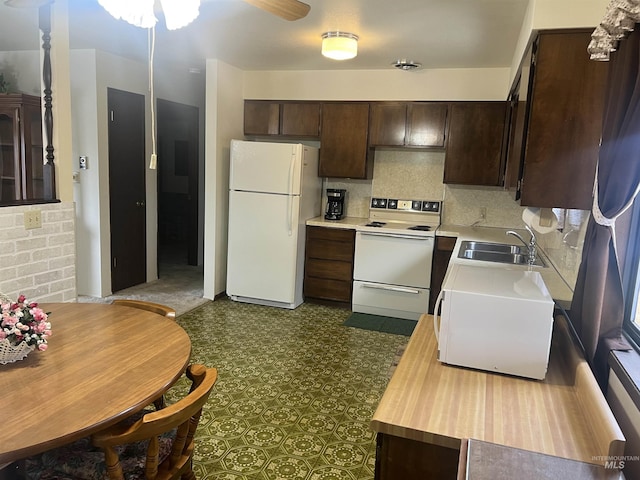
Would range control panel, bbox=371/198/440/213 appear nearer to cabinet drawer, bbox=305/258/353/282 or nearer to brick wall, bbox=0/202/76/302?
cabinet drawer, bbox=305/258/353/282

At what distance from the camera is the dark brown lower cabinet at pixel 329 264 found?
4.61 meters

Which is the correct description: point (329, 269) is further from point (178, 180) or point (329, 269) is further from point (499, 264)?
point (178, 180)

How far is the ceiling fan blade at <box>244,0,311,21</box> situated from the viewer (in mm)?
1960

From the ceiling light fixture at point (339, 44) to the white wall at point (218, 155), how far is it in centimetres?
152

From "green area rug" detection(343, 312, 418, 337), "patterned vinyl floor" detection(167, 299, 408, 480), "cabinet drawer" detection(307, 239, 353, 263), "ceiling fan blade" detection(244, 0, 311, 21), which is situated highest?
"ceiling fan blade" detection(244, 0, 311, 21)

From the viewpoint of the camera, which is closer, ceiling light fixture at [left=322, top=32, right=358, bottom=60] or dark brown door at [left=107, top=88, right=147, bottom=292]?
ceiling light fixture at [left=322, top=32, right=358, bottom=60]

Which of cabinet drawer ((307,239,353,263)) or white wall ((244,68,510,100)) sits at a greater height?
white wall ((244,68,510,100))

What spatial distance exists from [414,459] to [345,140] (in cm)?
367

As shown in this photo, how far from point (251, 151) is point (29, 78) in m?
2.24

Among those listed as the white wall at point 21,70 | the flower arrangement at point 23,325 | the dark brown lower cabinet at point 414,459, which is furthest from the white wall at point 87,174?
the dark brown lower cabinet at point 414,459

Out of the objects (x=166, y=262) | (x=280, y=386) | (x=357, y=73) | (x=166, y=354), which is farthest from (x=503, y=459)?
(x=166, y=262)

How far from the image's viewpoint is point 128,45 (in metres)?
4.05

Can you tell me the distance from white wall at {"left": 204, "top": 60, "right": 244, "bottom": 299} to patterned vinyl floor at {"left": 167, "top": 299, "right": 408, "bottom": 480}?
47 cm

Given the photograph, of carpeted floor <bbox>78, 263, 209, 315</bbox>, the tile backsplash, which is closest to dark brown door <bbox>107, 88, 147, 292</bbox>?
carpeted floor <bbox>78, 263, 209, 315</bbox>
